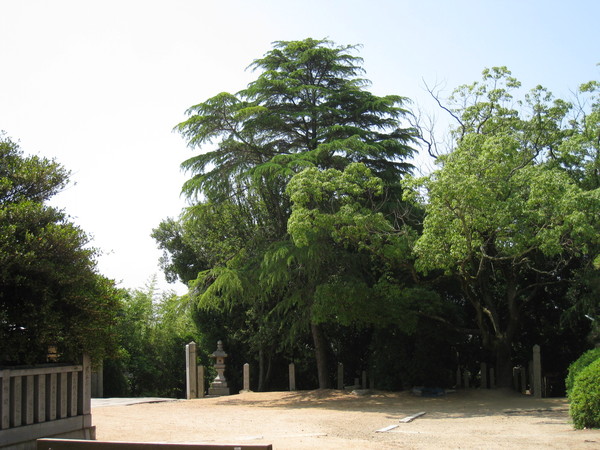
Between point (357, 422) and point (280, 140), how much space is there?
10.4m

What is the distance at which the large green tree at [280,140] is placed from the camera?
1798 centimetres

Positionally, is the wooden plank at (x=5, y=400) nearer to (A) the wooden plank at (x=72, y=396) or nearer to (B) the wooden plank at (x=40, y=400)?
(B) the wooden plank at (x=40, y=400)

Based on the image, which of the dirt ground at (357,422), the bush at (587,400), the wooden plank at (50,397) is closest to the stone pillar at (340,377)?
the dirt ground at (357,422)

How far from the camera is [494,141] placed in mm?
14211

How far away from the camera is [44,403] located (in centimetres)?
815

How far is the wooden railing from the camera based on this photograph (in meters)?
7.57

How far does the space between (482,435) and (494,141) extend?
6882mm

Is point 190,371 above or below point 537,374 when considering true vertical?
above

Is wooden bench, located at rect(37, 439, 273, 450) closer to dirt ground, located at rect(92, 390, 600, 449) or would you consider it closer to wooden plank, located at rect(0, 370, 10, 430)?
wooden plank, located at rect(0, 370, 10, 430)

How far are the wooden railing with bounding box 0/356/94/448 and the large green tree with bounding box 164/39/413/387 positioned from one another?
873cm

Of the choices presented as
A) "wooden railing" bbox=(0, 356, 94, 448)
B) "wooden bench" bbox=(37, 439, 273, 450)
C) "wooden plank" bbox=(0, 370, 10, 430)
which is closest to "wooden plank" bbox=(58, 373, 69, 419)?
"wooden railing" bbox=(0, 356, 94, 448)

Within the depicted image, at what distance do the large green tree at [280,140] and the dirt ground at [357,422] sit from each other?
344cm

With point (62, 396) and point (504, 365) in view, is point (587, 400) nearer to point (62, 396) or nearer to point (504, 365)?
point (62, 396)

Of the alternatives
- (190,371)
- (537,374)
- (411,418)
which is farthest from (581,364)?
(190,371)
